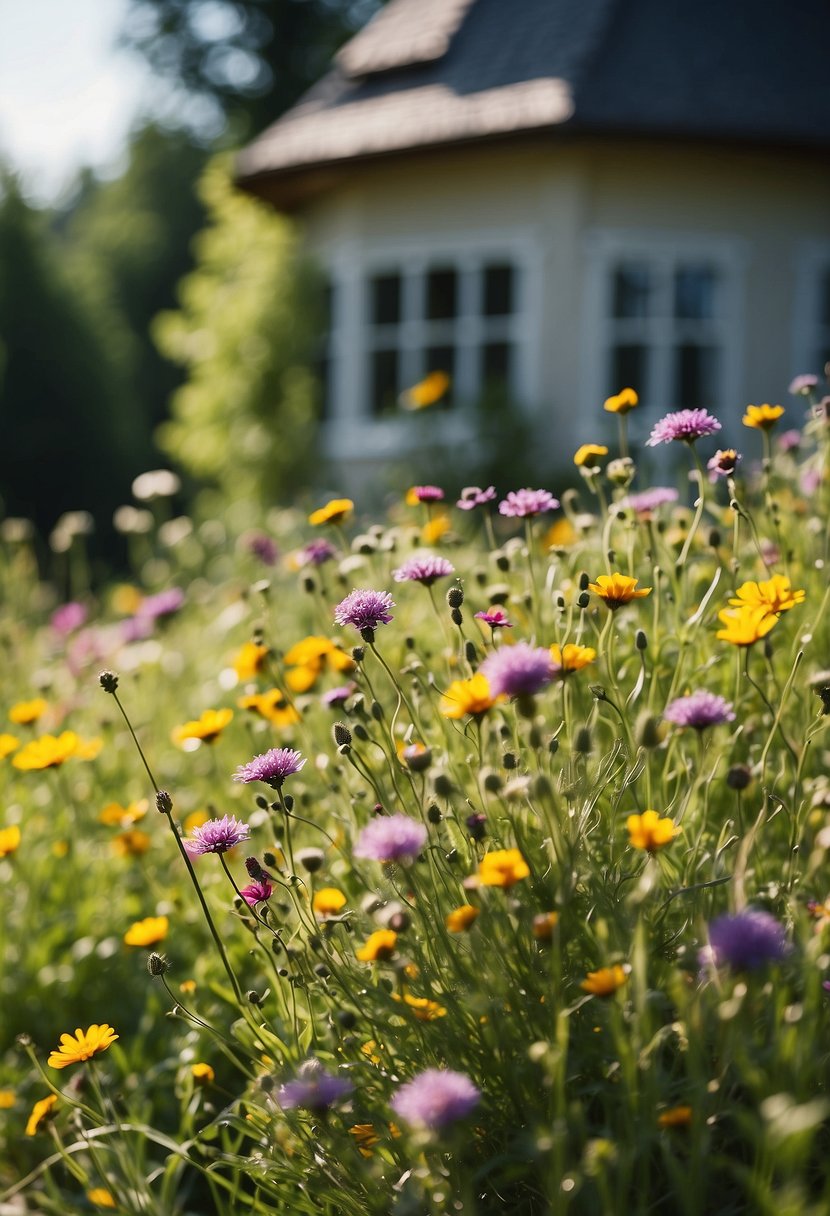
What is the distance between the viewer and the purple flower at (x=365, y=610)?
5.62 ft

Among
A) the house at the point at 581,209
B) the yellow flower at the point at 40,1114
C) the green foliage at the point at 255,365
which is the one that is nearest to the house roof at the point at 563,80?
the house at the point at 581,209

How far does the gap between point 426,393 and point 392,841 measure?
6.54 meters

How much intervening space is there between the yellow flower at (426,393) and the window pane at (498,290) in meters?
0.66

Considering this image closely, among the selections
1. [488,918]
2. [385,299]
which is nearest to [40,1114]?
[488,918]

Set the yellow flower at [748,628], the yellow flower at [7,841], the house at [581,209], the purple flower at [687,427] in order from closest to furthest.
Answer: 1. the yellow flower at [748,628]
2. the purple flower at [687,427]
3. the yellow flower at [7,841]
4. the house at [581,209]

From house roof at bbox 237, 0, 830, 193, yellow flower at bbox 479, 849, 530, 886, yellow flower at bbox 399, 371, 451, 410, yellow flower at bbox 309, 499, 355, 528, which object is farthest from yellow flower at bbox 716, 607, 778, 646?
house roof at bbox 237, 0, 830, 193

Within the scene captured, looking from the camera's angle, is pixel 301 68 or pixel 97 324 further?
pixel 301 68

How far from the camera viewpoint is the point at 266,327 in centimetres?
1063

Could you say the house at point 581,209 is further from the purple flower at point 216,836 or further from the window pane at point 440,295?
the purple flower at point 216,836

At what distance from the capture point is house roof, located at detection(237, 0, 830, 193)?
885cm

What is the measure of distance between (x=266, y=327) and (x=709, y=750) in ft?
29.4

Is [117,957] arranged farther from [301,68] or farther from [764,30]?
[301,68]

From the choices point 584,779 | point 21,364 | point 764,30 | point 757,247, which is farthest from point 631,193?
point 584,779

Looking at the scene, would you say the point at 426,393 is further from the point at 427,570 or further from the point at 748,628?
the point at 748,628
